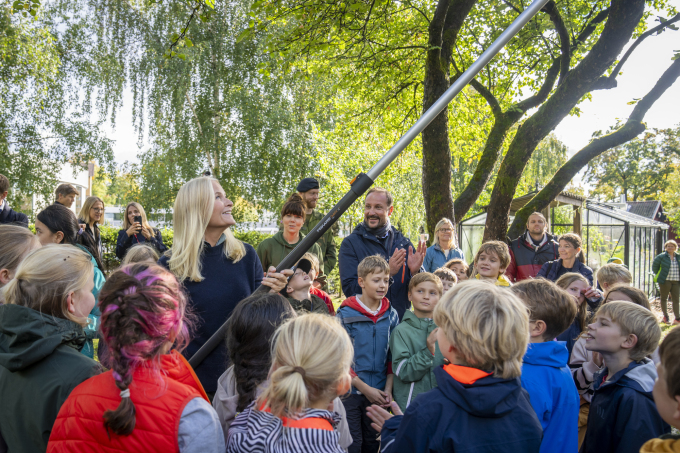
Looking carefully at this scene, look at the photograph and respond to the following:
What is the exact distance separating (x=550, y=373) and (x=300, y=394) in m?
1.39

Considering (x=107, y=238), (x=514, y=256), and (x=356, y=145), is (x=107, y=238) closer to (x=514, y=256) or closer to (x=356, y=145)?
(x=356, y=145)

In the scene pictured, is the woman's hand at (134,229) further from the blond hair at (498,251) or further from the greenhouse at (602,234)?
the greenhouse at (602,234)

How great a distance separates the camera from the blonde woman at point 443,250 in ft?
19.7

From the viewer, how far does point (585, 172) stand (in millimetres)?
45062

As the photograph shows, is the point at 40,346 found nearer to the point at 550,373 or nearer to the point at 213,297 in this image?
the point at 213,297

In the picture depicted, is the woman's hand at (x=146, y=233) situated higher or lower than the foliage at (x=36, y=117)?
lower

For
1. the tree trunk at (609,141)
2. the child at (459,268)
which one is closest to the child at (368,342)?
the child at (459,268)

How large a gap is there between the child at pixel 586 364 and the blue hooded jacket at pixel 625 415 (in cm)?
65

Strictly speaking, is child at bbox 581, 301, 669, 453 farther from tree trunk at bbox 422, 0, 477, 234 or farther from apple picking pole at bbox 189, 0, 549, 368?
tree trunk at bbox 422, 0, 477, 234

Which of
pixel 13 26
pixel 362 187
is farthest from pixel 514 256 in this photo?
pixel 13 26

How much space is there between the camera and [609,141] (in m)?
7.56

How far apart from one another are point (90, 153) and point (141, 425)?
56.9 feet

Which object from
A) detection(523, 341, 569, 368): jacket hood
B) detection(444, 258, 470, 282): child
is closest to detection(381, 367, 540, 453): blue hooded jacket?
detection(523, 341, 569, 368): jacket hood

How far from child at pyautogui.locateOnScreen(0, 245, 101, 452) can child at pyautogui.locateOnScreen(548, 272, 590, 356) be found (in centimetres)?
348
